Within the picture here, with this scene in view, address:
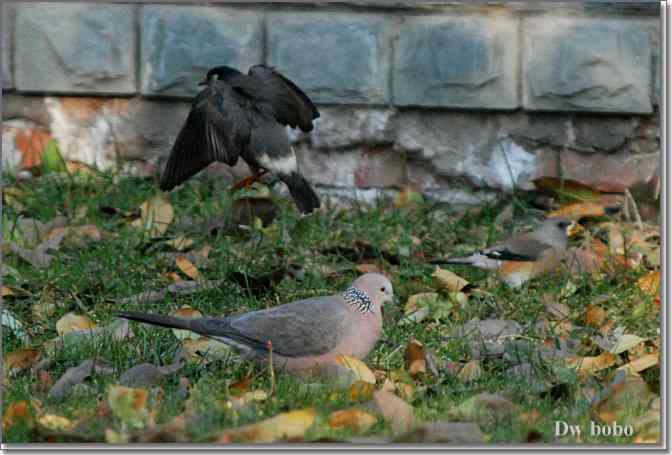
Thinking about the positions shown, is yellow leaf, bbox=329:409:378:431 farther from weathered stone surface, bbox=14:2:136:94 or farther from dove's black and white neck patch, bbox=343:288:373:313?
weathered stone surface, bbox=14:2:136:94

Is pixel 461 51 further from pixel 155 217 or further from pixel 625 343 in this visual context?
pixel 625 343

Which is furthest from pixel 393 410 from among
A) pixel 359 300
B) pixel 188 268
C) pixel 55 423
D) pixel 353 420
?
pixel 188 268

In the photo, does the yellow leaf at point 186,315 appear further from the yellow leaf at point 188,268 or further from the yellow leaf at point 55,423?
the yellow leaf at point 55,423

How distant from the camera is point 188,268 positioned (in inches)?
199

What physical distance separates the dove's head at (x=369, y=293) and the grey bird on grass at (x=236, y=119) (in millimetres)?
825

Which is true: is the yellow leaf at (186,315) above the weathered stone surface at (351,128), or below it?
below

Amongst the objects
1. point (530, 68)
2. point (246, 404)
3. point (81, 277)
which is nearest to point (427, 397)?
point (246, 404)

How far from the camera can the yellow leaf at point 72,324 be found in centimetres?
436

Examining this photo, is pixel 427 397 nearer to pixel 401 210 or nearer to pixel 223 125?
pixel 223 125

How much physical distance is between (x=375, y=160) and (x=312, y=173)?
0.34 m

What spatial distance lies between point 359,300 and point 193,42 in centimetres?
254

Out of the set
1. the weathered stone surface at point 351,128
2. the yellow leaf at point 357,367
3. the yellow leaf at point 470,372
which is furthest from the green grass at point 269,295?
the weathered stone surface at point 351,128

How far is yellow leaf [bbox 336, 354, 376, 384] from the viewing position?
3.79 meters

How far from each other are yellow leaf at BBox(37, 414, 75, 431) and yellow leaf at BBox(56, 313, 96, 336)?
97 cm
